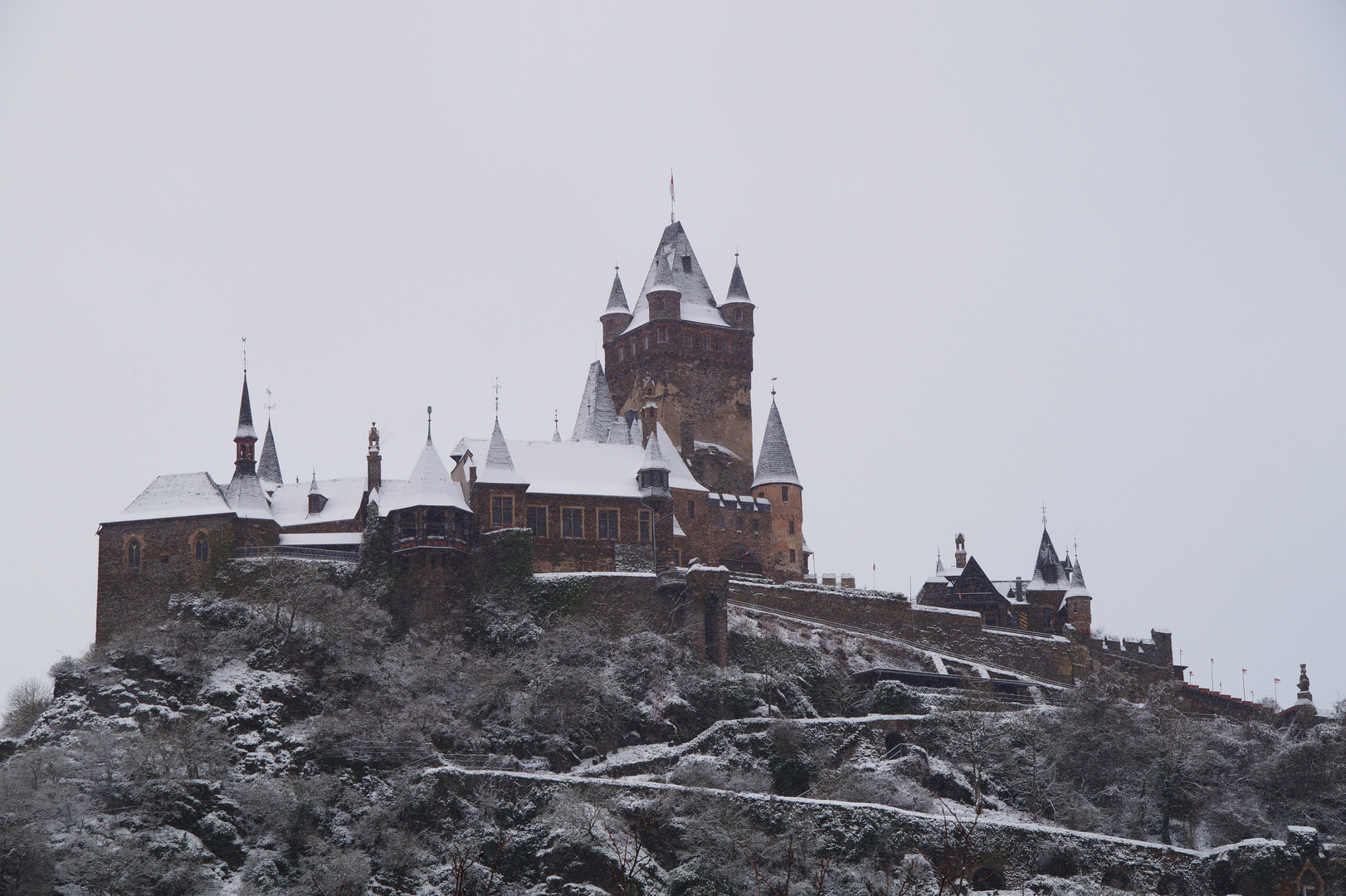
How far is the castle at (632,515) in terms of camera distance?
72.9 m

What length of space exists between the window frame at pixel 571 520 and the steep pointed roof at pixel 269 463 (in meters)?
17.3

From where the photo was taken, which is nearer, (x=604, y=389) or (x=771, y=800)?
(x=771, y=800)

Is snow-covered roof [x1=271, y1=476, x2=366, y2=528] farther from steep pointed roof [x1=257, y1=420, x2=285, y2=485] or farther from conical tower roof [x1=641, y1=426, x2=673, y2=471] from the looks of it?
conical tower roof [x1=641, y1=426, x2=673, y2=471]

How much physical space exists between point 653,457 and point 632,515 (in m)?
3.51

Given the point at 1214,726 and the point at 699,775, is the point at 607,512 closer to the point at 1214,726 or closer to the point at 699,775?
the point at 699,775

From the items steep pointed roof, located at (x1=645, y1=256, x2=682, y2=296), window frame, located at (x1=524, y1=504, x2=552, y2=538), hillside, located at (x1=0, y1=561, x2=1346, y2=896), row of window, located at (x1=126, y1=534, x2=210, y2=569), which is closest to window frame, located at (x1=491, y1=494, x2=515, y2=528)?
window frame, located at (x1=524, y1=504, x2=552, y2=538)

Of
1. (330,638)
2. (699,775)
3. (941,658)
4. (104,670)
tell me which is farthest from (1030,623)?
(104,670)

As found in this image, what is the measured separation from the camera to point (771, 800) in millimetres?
57125

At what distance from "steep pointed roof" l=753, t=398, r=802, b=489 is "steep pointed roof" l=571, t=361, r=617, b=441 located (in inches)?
339

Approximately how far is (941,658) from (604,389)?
82.8 ft

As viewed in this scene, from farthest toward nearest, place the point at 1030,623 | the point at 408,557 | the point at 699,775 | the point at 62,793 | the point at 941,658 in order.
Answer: the point at 1030,623 < the point at 941,658 < the point at 408,557 < the point at 699,775 < the point at 62,793

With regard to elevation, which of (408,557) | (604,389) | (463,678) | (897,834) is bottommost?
(897,834)

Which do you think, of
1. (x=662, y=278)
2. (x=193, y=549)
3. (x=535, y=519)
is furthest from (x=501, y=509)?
(x=662, y=278)

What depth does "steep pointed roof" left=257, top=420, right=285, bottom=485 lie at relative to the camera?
82938 millimetres
